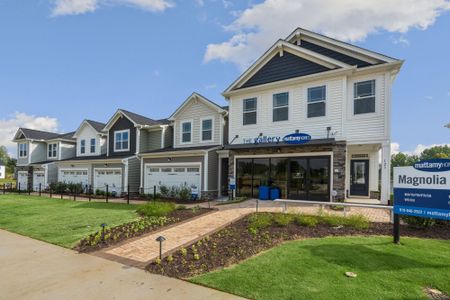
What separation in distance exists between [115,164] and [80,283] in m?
18.9

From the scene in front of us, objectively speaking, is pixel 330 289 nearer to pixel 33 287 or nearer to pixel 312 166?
pixel 33 287

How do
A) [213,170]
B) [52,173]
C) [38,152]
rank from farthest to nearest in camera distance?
[38,152] → [52,173] → [213,170]

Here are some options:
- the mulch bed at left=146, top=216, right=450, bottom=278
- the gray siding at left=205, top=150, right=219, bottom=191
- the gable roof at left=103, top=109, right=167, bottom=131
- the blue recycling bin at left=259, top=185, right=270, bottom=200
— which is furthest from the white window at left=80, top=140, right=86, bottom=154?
the mulch bed at left=146, top=216, right=450, bottom=278

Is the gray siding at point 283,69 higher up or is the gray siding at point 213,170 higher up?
the gray siding at point 283,69

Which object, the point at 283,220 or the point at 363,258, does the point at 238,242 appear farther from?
the point at 363,258

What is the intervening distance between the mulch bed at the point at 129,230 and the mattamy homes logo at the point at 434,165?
759 centimetres

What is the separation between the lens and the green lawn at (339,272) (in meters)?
4.39

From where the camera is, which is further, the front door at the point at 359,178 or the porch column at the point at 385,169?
the front door at the point at 359,178

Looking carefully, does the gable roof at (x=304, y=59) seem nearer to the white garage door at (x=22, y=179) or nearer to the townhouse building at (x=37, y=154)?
the townhouse building at (x=37, y=154)

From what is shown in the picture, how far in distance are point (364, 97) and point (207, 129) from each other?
10.2 m

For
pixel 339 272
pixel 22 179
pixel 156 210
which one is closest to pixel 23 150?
pixel 22 179

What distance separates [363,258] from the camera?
5.66m

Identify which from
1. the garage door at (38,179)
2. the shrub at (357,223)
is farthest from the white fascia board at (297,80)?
the garage door at (38,179)

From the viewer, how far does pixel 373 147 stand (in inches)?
594
